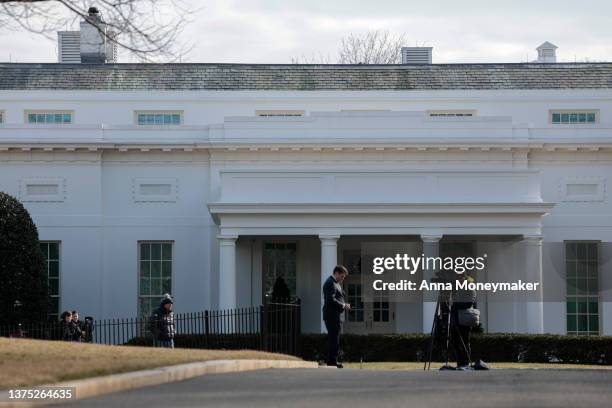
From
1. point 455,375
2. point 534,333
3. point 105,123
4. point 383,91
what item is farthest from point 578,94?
point 455,375

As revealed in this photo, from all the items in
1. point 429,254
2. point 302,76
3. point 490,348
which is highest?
point 302,76

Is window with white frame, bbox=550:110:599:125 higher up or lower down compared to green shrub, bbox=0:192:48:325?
higher up

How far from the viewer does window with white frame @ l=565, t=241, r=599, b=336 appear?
123 feet

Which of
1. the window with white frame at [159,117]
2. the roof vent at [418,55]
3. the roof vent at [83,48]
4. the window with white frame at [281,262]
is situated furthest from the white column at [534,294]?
the roof vent at [83,48]

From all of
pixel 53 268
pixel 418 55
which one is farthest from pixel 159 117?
pixel 418 55

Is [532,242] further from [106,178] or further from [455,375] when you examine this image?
[455,375]

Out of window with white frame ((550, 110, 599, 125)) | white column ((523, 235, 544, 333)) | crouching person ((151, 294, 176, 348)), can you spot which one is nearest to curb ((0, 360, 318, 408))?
crouching person ((151, 294, 176, 348))

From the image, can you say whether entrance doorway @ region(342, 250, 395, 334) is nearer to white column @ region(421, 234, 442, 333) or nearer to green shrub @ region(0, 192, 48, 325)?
white column @ region(421, 234, 442, 333)

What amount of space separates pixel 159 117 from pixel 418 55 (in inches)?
401

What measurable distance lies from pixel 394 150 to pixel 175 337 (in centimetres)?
951

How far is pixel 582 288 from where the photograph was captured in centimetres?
3747

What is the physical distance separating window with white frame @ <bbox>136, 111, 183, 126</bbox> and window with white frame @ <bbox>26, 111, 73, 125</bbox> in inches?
81.3

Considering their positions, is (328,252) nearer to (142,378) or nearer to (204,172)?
(204,172)

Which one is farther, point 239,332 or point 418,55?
point 418,55
